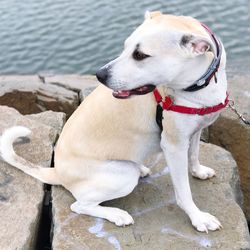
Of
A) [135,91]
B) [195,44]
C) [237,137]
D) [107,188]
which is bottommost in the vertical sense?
[237,137]

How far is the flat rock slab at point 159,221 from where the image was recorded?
4.18 meters

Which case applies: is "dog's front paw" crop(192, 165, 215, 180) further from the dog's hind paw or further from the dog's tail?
the dog's tail

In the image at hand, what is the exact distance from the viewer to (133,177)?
4301 millimetres

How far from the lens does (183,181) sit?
4117 millimetres

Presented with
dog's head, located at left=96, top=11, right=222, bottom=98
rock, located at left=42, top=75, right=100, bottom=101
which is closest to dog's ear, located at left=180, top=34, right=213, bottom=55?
dog's head, located at left=96, top=11, right=222, bottom=98

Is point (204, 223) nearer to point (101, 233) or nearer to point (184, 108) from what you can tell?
point (101, 233)

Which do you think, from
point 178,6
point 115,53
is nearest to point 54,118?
point 115,53

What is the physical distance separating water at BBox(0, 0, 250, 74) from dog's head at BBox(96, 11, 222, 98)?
656 cm

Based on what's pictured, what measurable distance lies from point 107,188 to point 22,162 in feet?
3.43

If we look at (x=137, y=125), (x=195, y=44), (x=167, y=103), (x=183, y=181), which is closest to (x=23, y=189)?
(x=137, y=125)

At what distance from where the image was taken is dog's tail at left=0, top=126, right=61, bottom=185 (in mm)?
4676

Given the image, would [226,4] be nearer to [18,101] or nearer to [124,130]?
[18,101]

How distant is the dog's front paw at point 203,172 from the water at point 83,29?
5.37 meters

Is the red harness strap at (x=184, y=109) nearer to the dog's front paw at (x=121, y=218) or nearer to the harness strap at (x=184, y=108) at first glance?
the harness strap at (x=184, y=108)
